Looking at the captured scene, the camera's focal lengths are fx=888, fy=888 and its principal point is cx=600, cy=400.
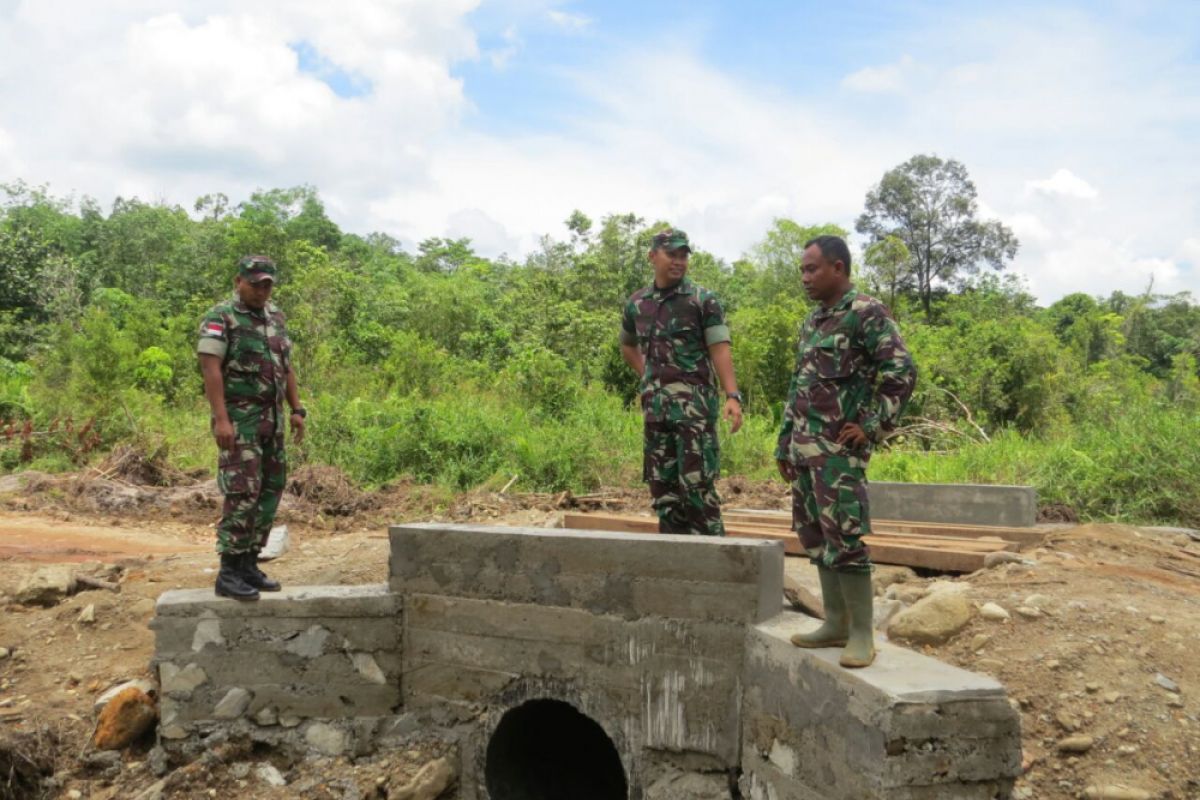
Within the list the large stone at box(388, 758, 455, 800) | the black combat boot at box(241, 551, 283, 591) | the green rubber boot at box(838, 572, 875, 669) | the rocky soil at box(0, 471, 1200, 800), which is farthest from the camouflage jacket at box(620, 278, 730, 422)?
the black combat boot at box(241, 551, 283, 591)

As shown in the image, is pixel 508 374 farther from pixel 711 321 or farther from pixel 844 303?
pixel 844 303

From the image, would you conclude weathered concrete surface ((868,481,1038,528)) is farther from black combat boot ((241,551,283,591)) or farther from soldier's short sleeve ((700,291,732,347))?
black combat boot ((241,551,283,591))

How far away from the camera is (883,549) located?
5.85m

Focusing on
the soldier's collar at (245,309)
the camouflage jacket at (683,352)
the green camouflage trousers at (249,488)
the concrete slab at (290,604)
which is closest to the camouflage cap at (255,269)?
the soldier's collar at (245,309)

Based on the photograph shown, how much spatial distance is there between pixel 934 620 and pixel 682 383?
1.71 meters

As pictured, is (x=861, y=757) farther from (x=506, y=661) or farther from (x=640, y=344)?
(x=640, y=344)

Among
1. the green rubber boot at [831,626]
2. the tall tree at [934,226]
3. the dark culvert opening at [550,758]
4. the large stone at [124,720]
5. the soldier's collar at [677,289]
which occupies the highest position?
the tall tree at [934,226]

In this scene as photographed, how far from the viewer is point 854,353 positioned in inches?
118

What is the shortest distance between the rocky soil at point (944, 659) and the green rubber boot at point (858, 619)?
3.65 feet

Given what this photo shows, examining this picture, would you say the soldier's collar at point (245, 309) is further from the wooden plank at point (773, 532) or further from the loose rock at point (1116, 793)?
the loose rock at point (1116, 793)

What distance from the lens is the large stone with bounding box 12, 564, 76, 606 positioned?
5.08 metres

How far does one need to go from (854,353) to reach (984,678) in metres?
1.15

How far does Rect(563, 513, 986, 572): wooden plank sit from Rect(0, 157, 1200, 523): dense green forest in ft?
9.72

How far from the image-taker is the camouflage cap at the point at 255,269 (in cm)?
402
